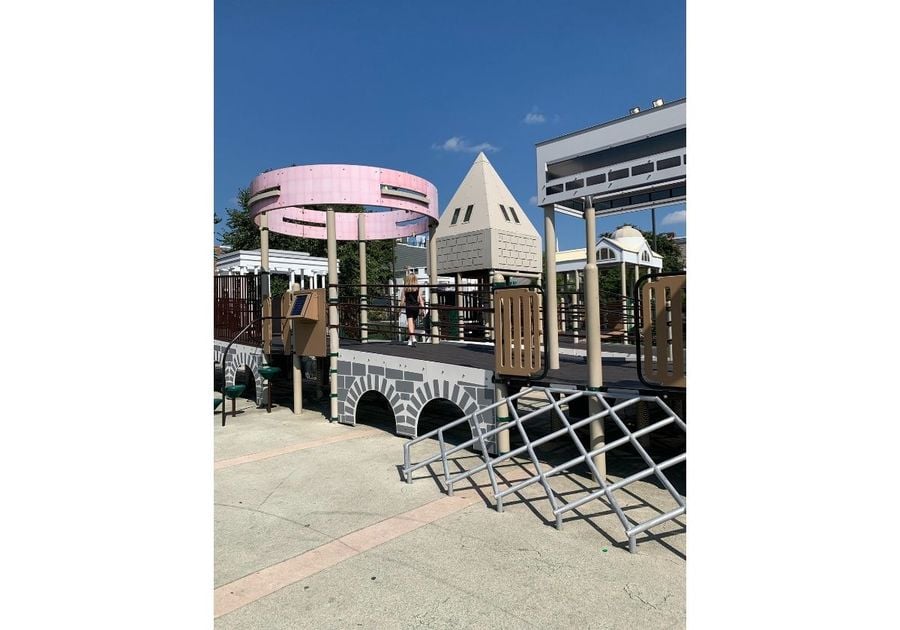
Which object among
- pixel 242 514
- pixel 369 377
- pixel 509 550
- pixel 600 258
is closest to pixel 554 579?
pixel 509 550

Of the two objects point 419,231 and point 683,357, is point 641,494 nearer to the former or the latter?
point 683,357

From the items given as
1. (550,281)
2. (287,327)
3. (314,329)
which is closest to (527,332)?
(550,281)

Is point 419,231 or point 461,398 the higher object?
point 419,231

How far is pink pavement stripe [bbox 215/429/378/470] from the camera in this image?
699 centimetres

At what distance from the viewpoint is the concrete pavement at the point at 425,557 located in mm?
3291

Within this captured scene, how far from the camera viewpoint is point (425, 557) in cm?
407

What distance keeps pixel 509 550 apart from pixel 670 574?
1152 mm

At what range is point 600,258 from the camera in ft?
64.0

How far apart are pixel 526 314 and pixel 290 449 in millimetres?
3989

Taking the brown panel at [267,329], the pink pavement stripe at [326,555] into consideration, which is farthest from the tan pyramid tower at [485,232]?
the pink pavement stripe at [326,555]

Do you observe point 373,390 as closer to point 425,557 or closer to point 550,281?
point 550,281

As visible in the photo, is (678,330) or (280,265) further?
(280,265)

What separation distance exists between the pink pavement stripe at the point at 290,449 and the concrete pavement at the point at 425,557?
0.67 m

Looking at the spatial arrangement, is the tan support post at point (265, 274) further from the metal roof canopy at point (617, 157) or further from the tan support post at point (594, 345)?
the tan support post at point (594, 345)
